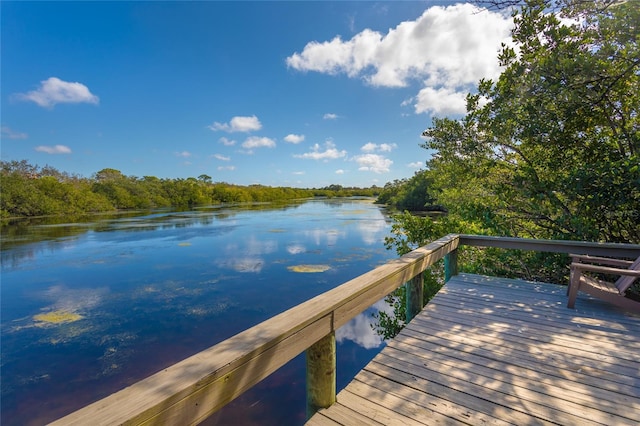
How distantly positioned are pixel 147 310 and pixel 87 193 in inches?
1572

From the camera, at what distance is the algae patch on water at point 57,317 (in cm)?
696

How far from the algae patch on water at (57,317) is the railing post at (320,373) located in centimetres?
821

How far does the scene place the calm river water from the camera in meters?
4.73

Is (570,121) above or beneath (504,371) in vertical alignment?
above

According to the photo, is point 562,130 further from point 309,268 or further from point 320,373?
point 309,268

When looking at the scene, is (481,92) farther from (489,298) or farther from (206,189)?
(206,189)

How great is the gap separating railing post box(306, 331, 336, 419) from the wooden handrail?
9cm

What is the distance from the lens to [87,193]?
38.0 metres

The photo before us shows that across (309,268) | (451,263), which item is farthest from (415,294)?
(309,268)

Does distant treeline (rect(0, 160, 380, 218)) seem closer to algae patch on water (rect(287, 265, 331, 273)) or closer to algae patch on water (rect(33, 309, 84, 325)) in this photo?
algae patch on water (rect(33, 309, 84, 325))

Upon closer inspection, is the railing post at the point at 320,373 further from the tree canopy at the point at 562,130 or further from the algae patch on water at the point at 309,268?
the algae patch on water at the point at 309,268

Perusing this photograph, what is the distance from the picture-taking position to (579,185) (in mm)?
3480

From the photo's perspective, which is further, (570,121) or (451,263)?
(570,121)

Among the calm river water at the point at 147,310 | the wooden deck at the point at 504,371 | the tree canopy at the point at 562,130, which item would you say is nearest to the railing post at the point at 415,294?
the wooden deck at the point at 504,371
